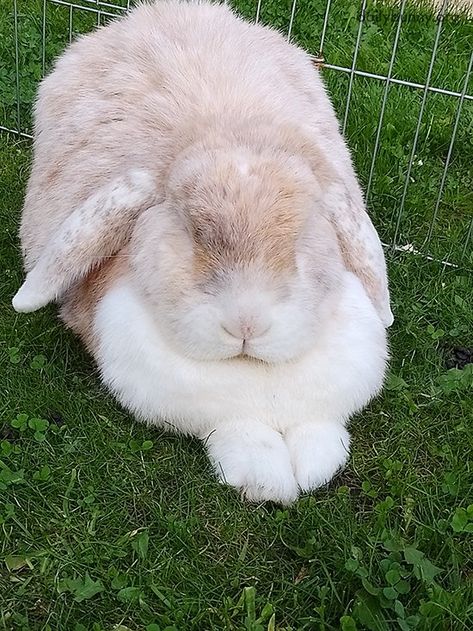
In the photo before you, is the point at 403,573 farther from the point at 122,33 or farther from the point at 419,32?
the point at 419,32

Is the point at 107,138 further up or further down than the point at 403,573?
further up

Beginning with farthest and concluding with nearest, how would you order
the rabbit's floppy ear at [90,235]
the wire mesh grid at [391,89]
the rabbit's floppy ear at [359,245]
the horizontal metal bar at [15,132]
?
the horizontal metal bar at [15,132] → the wire mesh grid at [391,89] → the rabbit's floppy ear at [359,245] → the rabbit's floppy ear at [90,235]

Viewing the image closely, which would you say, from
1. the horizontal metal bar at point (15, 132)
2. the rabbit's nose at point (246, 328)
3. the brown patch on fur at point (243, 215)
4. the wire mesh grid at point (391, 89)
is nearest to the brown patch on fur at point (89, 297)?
the brown patch on fur at point (243, 215)

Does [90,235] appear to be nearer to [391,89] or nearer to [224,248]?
[224,248]

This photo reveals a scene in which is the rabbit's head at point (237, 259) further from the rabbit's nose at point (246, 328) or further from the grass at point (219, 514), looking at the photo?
the grass at point (219, 514)

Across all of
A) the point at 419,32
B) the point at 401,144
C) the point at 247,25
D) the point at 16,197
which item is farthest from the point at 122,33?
the point at 419,32

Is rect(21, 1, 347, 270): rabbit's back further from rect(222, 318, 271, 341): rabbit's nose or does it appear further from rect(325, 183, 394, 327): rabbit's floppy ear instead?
rect(222, 318, 271, 341): rabbit's nose
